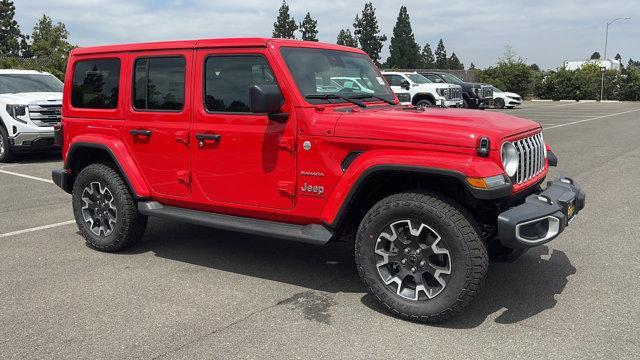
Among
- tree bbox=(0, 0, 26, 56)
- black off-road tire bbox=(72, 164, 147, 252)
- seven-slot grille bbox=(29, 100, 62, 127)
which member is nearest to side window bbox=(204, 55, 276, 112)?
black off-road tire bbox=(72, 164, 147, 252)

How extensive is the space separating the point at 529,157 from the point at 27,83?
11466mm

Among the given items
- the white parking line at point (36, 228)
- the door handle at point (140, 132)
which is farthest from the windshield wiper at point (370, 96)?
the white parking line at point (36, 228)

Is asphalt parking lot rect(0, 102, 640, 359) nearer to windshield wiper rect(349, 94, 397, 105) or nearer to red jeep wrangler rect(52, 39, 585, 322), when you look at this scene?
red jeep wrangler rect(52, 39, 585, 322)

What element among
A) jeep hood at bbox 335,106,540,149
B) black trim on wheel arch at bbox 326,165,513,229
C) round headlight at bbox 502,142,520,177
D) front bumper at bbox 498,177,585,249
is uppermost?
jeep hood at bbox 335,106,540,149

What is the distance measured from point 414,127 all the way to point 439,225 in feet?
2.15

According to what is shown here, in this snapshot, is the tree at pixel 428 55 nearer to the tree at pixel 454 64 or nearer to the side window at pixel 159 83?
the tree at pixel 454 64

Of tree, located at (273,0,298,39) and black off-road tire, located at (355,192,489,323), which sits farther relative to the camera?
tree, located at (273,0,298,39)

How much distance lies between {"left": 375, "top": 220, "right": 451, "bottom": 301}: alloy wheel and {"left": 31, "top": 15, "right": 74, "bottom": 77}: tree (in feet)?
68.4

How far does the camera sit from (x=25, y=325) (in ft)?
12.3

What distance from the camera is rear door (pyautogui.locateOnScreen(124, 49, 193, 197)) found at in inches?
185

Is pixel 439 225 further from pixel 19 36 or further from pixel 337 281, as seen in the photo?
pixel 19 36

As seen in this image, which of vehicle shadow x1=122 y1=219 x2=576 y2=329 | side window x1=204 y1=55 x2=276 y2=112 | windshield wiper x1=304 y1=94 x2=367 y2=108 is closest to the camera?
vehicle shadow x1=122 y1=219 x2=576 y2=329

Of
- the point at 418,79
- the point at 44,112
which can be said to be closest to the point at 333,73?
the point at 44,112

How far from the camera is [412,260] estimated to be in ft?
12.4
